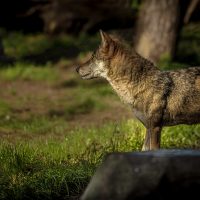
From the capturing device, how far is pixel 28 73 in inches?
665

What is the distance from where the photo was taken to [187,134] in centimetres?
1012

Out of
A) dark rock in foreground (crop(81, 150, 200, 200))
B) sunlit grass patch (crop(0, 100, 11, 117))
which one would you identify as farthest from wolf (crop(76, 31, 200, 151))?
sunlit grass patch (crop(0, 100, 11, 117))

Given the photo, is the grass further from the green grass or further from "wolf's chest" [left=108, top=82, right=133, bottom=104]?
"wolf's chest" [left=108, top=82, right=133, bottom=104]

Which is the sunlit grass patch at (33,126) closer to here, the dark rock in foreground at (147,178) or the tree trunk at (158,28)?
the tree trunk at (158,28)

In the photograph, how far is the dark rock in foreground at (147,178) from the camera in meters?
5.19

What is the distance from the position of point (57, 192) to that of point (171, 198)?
1.68 m

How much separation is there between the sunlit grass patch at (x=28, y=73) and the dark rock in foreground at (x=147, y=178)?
37.4ft

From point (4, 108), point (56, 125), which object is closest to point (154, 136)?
point (56, 125)

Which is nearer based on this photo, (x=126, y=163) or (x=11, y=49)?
(x=126, y=163)

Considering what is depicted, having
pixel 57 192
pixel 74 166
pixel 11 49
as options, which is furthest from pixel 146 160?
pixel 11 49

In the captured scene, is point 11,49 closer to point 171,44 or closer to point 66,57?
point 66,57

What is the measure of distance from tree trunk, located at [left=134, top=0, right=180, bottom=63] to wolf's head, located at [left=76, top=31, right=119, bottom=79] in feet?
23.3

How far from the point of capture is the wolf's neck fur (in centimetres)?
843

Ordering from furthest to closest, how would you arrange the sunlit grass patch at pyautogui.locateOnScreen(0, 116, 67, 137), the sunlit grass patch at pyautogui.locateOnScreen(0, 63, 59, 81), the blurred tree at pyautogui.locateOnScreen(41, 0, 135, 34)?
1. the blurred tree at pyautogui.locateOnScreen(41, 0, 135, 34)
2. the sunlit grass patch at pyautogui.locateOnScreen(0, 63, 59, 81)
3. the sunlit grass patch at pyautogui.locateOnScreen(0, 116, 67, 137)
